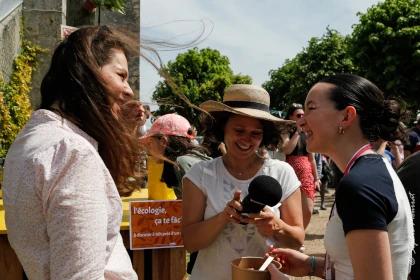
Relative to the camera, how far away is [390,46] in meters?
22.1

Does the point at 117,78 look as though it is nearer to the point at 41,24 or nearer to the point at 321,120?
the point at 321,120

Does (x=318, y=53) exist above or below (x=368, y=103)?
above

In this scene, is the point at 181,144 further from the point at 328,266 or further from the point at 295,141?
the point at 295,141

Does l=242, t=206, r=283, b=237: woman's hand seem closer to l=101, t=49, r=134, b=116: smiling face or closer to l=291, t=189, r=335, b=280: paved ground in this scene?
l=101, t=49, r=134, b=116: smiling face

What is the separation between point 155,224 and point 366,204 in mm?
1744

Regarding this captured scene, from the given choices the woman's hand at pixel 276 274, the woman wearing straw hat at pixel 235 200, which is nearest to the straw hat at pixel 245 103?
the woman wearing straw hat at pixel 235 200

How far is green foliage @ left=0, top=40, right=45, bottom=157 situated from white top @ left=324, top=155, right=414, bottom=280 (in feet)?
20.9

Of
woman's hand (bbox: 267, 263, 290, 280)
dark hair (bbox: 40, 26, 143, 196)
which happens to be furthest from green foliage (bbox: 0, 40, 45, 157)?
woman's hand (bbox: 267, 263, 290, 280)

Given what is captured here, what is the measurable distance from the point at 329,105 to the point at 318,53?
126 feet

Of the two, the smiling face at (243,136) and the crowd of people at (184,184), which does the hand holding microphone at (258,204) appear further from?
the smiling face at (243,136)

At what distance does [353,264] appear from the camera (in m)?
1.43

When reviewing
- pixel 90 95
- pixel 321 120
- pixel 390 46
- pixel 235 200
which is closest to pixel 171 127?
pixel 235 200

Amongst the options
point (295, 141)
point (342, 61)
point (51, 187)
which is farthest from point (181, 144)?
point (342, 61)

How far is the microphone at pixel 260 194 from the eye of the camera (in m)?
1.96
